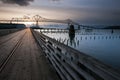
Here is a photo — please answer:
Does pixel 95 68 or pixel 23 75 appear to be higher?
pixel 95 68

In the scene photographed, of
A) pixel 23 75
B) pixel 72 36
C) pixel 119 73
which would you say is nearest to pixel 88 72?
pixel 119 73

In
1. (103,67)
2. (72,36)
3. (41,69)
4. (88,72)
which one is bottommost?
(72,36)

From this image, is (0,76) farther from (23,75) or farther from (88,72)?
(88,72)

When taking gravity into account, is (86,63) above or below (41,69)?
above

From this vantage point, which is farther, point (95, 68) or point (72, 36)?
point (72, 36)

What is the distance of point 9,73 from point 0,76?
1.71 feet

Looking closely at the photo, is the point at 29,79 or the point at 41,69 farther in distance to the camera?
the point at 41,69

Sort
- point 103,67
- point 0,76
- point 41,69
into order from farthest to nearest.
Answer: point 41,69 → point 0,76 → point 103,67

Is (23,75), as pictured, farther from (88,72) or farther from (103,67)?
(103,67)

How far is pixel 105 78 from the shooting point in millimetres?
2871

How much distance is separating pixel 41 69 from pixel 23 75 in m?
1.25

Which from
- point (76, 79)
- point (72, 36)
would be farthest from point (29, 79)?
point (72, 36)

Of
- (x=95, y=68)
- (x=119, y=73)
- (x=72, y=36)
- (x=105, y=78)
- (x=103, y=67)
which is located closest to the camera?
(x=119, y=73)

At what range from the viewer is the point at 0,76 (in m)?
7.14
